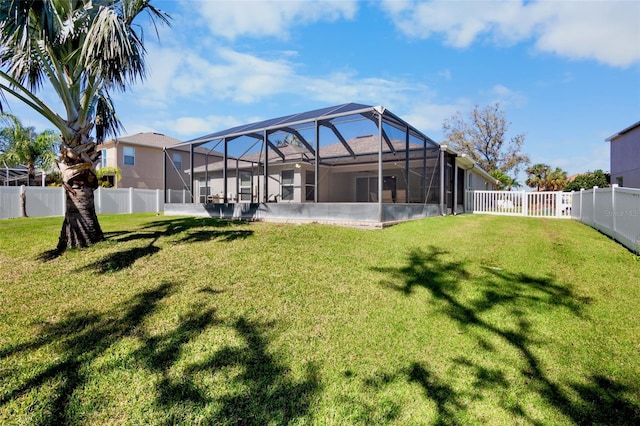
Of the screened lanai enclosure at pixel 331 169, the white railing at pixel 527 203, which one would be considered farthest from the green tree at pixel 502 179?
the screened lanai enclosure at pixel 331 169

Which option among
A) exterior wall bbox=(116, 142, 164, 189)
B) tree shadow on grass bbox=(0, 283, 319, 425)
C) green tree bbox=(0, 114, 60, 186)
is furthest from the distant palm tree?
tree shadow on grass bbox=(0, 283, 319, 425)

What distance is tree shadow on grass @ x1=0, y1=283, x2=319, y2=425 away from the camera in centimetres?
225

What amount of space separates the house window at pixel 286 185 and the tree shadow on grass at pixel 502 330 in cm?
1013

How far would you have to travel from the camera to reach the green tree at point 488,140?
33500mm

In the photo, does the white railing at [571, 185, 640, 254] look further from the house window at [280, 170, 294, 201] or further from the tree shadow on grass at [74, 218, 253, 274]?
the house window at [280, 170, 294, 201]

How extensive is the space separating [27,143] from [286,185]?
1519cm

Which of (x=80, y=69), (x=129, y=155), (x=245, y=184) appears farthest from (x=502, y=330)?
(x=129, y=155)

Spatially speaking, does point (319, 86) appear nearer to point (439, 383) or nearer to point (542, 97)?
point (439, 383)

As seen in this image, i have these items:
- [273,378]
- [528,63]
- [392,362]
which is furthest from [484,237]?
[528,63]

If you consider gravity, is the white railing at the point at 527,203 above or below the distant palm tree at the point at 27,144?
below

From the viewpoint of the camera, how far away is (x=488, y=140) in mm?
34031

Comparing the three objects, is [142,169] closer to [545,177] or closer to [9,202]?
[9,202]

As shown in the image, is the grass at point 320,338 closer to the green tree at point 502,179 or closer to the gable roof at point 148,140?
the gable roof at point 148,140

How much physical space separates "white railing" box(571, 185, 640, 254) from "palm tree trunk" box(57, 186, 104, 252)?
9.98 meters
